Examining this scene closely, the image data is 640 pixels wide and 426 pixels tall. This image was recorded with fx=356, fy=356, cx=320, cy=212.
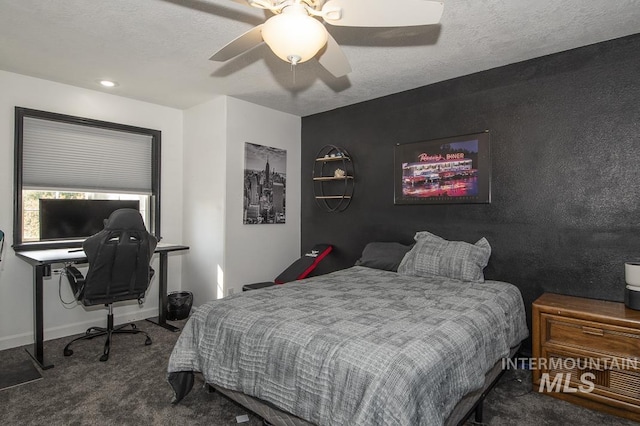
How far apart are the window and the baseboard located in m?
0.84

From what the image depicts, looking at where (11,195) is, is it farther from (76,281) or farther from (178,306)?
(178,306)

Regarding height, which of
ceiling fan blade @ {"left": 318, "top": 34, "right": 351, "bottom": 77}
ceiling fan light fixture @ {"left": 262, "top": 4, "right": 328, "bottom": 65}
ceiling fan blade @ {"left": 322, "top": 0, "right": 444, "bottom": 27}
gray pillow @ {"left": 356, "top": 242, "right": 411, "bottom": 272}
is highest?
ceiling fan blade @ {"left": 322, "top": 0, "right": 444, "bottom": 27}

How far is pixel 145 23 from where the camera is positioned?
248 cm

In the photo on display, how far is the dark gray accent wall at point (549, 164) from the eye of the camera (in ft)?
8.70

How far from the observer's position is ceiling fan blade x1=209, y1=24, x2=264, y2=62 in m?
1.85

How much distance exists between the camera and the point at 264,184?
176 inches

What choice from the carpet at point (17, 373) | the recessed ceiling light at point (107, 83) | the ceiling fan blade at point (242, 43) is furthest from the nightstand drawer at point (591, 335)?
the recessed ceiling light at point (107, 83)

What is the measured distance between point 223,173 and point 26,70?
1993 millimetres

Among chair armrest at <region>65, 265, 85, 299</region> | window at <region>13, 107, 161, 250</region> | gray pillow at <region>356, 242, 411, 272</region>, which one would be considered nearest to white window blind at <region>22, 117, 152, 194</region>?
window at <region>13, 107, 161, 250</region>

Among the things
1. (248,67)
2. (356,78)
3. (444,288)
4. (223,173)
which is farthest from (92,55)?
(444,288)

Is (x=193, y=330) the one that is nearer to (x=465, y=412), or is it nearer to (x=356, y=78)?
(x=465, y=412)

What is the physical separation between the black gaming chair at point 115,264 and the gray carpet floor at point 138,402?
37 cm

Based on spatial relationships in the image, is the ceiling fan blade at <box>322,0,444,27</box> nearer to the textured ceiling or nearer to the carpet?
the textured ceiling

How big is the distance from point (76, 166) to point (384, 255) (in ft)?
11.1
